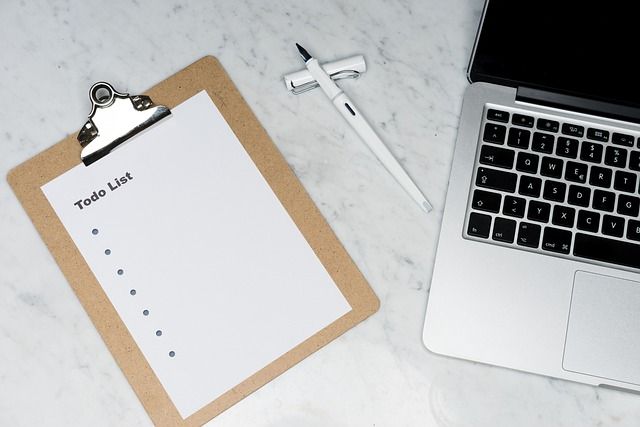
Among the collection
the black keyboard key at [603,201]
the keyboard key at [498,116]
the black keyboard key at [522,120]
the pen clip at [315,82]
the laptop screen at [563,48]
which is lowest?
the black keyboard key at [603,201]

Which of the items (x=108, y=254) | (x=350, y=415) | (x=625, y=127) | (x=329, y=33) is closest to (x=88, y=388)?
(x=108, y=254)

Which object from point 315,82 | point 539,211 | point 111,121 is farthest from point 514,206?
point 111,121

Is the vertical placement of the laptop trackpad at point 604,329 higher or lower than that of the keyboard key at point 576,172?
lower

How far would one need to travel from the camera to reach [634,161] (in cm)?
67

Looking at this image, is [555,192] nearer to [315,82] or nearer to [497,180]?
[497,180]

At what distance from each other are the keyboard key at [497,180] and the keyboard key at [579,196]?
53 millimetres

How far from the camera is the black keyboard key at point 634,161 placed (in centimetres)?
67

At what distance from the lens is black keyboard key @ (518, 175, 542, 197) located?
2.18 feet

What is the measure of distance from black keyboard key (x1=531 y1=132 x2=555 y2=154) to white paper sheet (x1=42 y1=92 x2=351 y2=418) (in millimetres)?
234

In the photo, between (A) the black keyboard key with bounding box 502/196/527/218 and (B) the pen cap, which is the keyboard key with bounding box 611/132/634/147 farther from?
(B) the pen cap

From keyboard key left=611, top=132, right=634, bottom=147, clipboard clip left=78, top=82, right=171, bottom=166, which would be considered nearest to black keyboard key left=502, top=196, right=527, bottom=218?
keyboard key left=611, top=132, right=634, bottom=147

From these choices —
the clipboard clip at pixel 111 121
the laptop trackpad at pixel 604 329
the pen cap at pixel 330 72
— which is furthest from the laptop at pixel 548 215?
the clipboard clip at pixel 111 121

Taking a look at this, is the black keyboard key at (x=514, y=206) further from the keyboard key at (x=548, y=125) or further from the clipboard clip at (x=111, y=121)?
the clipboard clip at (x=111, y=121)

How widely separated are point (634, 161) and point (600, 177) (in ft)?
0.13
